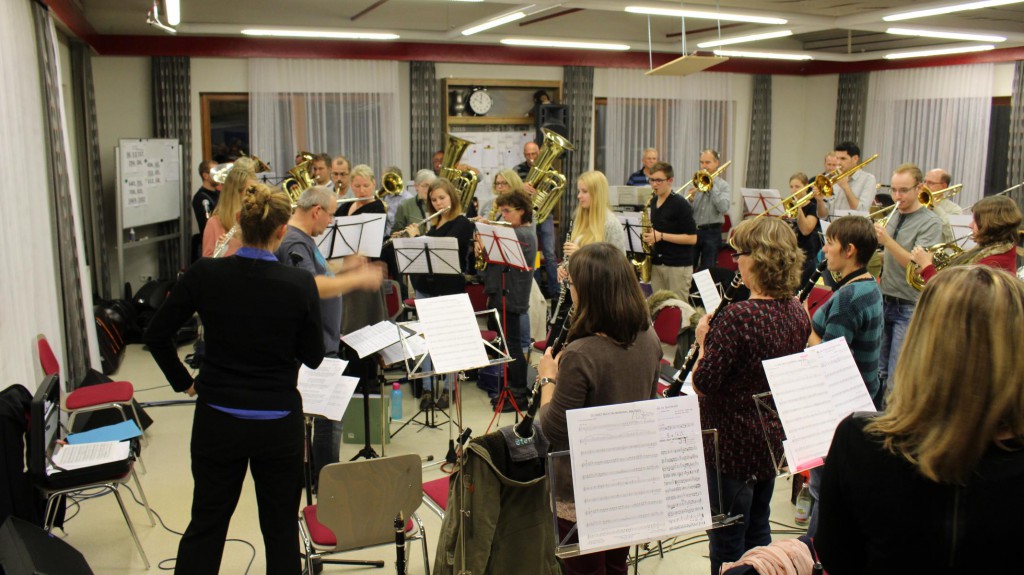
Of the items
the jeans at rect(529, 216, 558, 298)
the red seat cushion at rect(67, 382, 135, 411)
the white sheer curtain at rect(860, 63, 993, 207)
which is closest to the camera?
the red seat cushion at rect(67, 382, 135, 411)

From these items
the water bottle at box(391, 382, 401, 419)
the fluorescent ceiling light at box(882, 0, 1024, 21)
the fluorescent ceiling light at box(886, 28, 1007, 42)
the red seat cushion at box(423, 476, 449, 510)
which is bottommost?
the water bottle at box(391, 382, 401, 419)

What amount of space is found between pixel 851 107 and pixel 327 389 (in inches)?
404

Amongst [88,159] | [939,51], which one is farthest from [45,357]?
[939,51]

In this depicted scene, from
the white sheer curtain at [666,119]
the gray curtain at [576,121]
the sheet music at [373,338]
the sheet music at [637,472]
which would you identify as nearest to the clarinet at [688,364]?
the sheet music at [637,472]

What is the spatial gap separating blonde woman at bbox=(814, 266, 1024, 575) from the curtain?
5276 mm

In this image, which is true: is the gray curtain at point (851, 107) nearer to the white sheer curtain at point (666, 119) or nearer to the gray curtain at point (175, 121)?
the white sheer curtain at point (666, 119)

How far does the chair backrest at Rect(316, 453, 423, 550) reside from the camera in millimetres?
2623

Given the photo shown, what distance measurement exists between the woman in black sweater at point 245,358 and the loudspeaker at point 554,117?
7.60 m

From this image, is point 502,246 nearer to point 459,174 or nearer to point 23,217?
point 459,174

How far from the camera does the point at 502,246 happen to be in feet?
16.1

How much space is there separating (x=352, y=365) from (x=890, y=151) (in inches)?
355

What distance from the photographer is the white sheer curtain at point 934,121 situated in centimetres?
976

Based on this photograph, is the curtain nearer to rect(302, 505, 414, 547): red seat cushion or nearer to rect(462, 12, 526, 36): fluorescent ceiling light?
rect(302, 505, 414, 547): red seat cushion

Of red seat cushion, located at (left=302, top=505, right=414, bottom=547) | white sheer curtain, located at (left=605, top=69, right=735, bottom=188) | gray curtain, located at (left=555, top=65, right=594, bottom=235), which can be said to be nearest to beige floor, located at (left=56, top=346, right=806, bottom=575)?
red seat cushion, located at (left=302, top=505, right=414, bottom=547)
